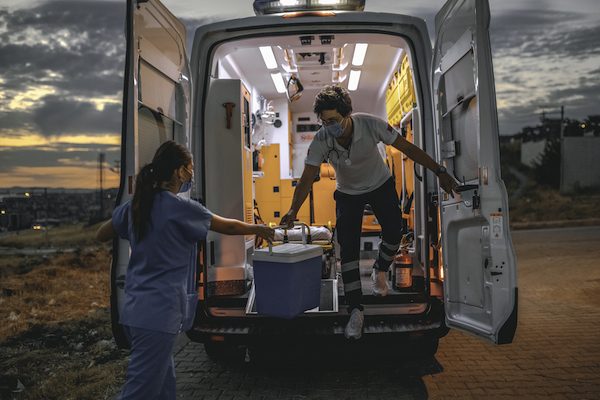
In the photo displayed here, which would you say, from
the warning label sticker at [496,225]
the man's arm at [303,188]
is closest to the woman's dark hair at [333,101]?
the man's arm at [303,188]

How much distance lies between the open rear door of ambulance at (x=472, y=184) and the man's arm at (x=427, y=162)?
0.08m

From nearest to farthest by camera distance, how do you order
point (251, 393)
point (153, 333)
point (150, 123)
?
point (153, 333)
point (150, 123)
point (251, 393)

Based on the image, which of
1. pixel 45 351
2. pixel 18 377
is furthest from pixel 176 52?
pixel 45 351

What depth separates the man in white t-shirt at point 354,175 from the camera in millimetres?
3178

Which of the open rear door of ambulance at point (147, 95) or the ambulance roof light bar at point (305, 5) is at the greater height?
the ambulance roof light bar at point (305, 5)

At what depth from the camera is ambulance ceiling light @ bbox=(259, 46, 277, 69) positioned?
5482mm

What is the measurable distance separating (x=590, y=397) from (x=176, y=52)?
3.80 m

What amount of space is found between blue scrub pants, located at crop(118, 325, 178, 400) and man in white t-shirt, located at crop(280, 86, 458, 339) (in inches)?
50.0

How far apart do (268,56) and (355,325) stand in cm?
380

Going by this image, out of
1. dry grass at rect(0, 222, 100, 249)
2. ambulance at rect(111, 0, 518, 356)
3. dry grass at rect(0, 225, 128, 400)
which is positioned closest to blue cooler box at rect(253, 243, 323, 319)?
ambulance at rect(111, 0, 518, 356)

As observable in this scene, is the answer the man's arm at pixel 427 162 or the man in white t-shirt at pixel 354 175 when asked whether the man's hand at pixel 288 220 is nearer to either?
the man in white t-shirt at pixel 354 175

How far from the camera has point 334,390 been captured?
3.33 m

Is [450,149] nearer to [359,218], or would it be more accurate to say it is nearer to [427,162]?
[427,162]

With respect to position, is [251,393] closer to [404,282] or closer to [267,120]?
[404,282]
